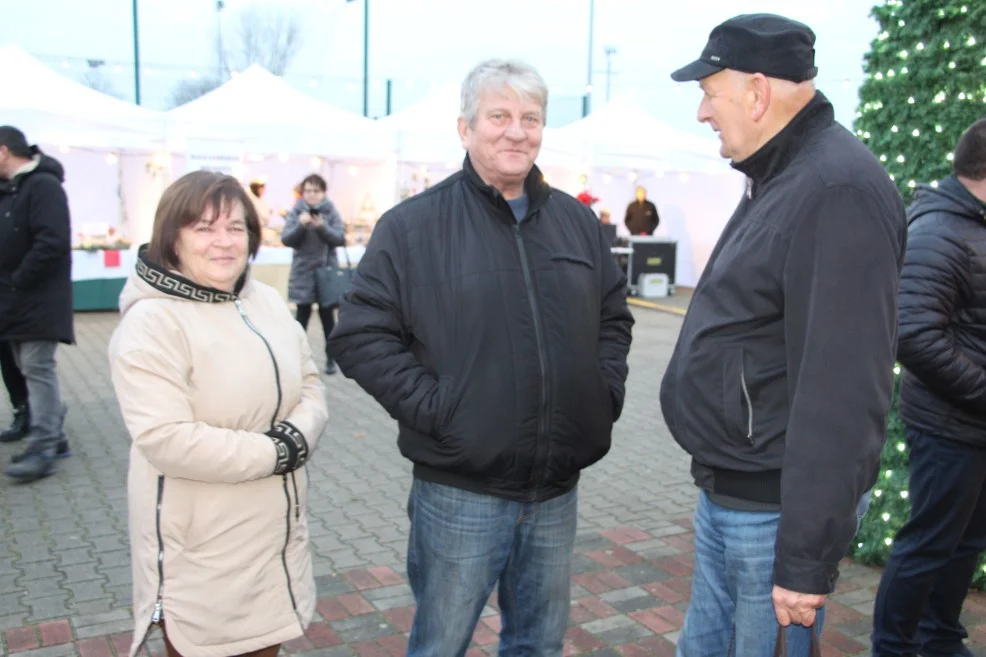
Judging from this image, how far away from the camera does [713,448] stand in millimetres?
2070

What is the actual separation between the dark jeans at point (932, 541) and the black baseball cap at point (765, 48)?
173cm

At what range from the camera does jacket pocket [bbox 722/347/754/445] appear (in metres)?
1.99

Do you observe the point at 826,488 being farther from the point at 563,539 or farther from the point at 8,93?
the point at 8,93

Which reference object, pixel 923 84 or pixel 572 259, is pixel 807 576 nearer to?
pixel 572 259

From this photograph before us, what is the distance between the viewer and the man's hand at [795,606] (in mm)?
1860

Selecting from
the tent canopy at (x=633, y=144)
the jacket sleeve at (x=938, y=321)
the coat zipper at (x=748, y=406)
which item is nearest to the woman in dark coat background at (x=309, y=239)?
the jacket sleeve at (x=938, y=321)

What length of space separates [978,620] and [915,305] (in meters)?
1.65

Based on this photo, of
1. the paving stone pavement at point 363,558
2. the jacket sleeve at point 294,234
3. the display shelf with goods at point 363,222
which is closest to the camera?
the paving stone pavement at point 363,558

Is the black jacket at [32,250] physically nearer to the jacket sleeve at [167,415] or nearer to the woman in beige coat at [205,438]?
the woman in beige coat at [205,438]

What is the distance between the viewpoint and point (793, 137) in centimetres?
203

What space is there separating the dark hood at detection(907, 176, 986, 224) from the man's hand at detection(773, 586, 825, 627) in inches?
69.6

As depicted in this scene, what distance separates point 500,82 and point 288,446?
1.12 metres

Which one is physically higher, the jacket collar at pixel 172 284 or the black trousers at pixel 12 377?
the jacket collar at pixel 172 284

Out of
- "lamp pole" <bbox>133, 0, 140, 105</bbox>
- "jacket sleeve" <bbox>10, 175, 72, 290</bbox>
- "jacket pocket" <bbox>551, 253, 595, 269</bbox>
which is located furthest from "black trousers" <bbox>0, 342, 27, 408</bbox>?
"lamp pole" <bbox>133, 0, 140, 105</bbox>
